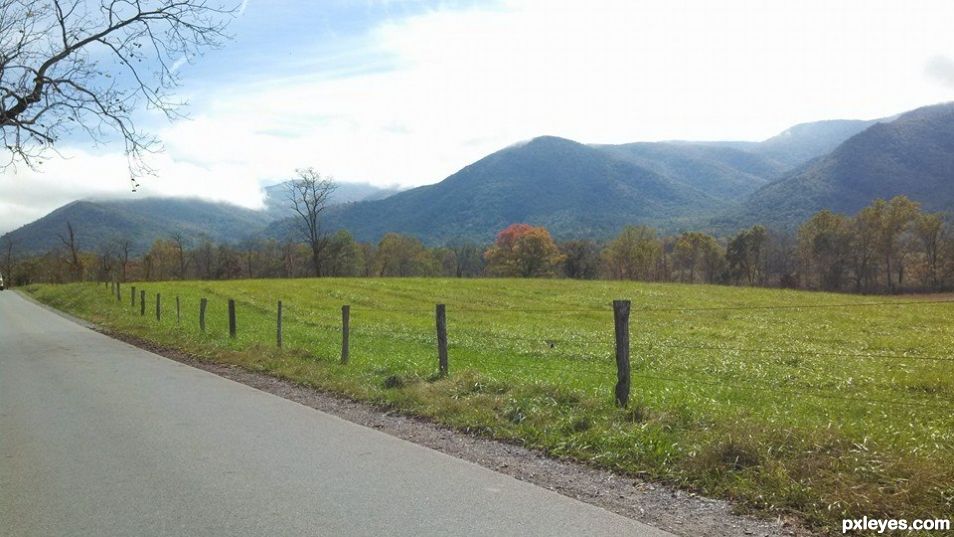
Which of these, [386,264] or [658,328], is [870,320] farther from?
[386,264]

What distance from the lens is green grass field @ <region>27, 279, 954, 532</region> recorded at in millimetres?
5914

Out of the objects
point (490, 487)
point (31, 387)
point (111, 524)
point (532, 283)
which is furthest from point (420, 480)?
point (532, 283)

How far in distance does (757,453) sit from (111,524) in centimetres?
610

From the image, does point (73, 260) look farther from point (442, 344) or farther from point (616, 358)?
point (616, 358)

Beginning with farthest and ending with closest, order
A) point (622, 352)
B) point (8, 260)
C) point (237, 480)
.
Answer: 1. point (8, 260)
2. point (622, 352)
3. point (237, 480)

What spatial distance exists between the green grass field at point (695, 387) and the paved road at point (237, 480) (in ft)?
4.59

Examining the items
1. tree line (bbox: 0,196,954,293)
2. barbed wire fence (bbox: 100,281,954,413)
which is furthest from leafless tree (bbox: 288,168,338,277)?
barbed wire fence (bbox: 100,281,954,413)

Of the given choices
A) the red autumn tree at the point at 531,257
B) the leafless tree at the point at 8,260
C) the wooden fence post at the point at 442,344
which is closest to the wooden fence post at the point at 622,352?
the wooden fence post at the point at 442,344

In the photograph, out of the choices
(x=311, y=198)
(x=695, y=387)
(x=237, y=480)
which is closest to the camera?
(x=237, y=480)

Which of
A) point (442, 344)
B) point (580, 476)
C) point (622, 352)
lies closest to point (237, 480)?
point (580, 476)

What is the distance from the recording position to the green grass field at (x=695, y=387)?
5.91 metres

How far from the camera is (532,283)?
2375 inches

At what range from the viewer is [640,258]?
10144cm

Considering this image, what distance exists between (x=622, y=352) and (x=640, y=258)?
95625 millimetres
